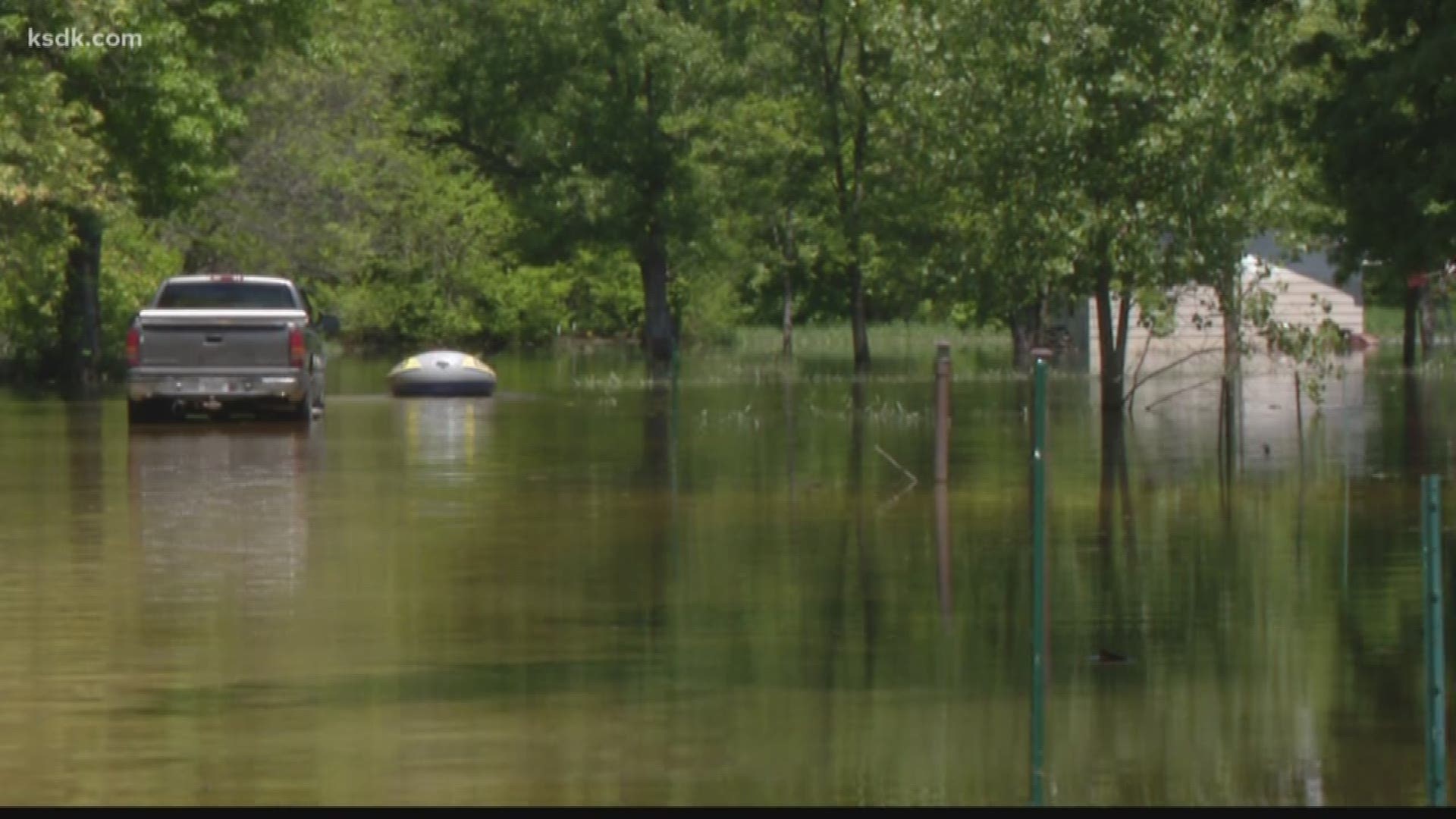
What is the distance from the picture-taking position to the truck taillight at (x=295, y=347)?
35125mm

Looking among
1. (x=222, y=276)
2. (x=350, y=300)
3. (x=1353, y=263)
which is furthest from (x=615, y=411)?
(x=350, y=300)

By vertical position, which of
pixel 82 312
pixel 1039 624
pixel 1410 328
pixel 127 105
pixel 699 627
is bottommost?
pixel 699 627

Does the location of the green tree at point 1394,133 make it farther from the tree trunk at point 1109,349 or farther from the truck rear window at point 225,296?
the truck rear window at point 225,296

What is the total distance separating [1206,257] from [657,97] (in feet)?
120

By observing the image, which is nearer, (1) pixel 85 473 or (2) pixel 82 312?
(1) pixel 85 473

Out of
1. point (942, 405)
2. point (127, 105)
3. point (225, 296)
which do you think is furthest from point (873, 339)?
point (942, 405)

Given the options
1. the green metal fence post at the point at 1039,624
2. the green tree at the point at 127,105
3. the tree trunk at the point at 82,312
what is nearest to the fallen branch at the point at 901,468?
the green metal fence post at the point at 1039,624

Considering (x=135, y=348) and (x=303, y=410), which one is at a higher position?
(x=135, y=348)

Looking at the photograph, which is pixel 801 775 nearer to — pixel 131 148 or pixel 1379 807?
pixel 1379 807

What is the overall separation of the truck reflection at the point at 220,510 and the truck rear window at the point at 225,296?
102 inches

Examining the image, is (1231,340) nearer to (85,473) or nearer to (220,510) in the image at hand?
(85,473)

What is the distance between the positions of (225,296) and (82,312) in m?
14.5

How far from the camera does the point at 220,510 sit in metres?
22.4

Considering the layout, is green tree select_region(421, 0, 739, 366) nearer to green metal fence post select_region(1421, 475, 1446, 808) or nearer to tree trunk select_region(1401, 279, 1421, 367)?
tree trunk select_region(1401, 279, 1421, 367)
